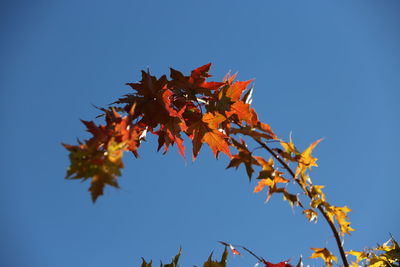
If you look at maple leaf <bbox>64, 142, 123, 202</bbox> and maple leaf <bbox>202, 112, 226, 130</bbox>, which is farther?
maple leaf <bbox>202, 112, 226, 130</bbox>

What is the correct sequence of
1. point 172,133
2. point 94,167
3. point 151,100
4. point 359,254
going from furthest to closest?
1. point 359,254
2. point 172,133
3. point 151,100
4. point 94,167

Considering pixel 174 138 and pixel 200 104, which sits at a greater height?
pixel 200 104

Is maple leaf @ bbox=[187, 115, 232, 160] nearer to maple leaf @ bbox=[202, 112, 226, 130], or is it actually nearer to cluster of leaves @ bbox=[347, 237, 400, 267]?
maple leaf @ bbox=[202, 112, 226, 130]

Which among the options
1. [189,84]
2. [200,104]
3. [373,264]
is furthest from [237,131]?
[373,264]

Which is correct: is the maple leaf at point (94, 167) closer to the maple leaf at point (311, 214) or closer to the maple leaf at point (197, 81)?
the maple leaf at point (197, 81)

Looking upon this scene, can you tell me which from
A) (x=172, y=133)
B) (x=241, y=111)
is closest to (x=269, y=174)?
(x=241, y=111)

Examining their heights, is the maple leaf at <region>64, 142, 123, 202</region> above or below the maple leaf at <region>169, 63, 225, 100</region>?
below

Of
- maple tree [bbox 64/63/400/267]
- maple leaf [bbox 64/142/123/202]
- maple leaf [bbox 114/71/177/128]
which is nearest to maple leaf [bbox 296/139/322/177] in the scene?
maple tree [bbox 64/63/400/267]

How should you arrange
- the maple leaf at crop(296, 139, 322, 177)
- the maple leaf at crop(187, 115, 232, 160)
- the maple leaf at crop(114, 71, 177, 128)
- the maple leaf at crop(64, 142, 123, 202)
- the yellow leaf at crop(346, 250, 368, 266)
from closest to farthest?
the maple leaf at crop(64, 142, 123, 202), the maple leaf at crop(114, 71, 177, 128), the maple leaf at crop(187, 115, 232, 160), the maple leaf at crop(296, 139, 322, 177), the yellow leaf at crop(346, 250, 368, 266)

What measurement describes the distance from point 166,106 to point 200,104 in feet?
0.68

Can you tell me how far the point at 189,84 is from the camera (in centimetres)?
138

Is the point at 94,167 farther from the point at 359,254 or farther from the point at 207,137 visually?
the point at 359,254

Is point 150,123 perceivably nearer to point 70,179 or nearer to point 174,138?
point 174,138

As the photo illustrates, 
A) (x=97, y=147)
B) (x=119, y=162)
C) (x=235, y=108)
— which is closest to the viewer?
(x=119, y=162)
